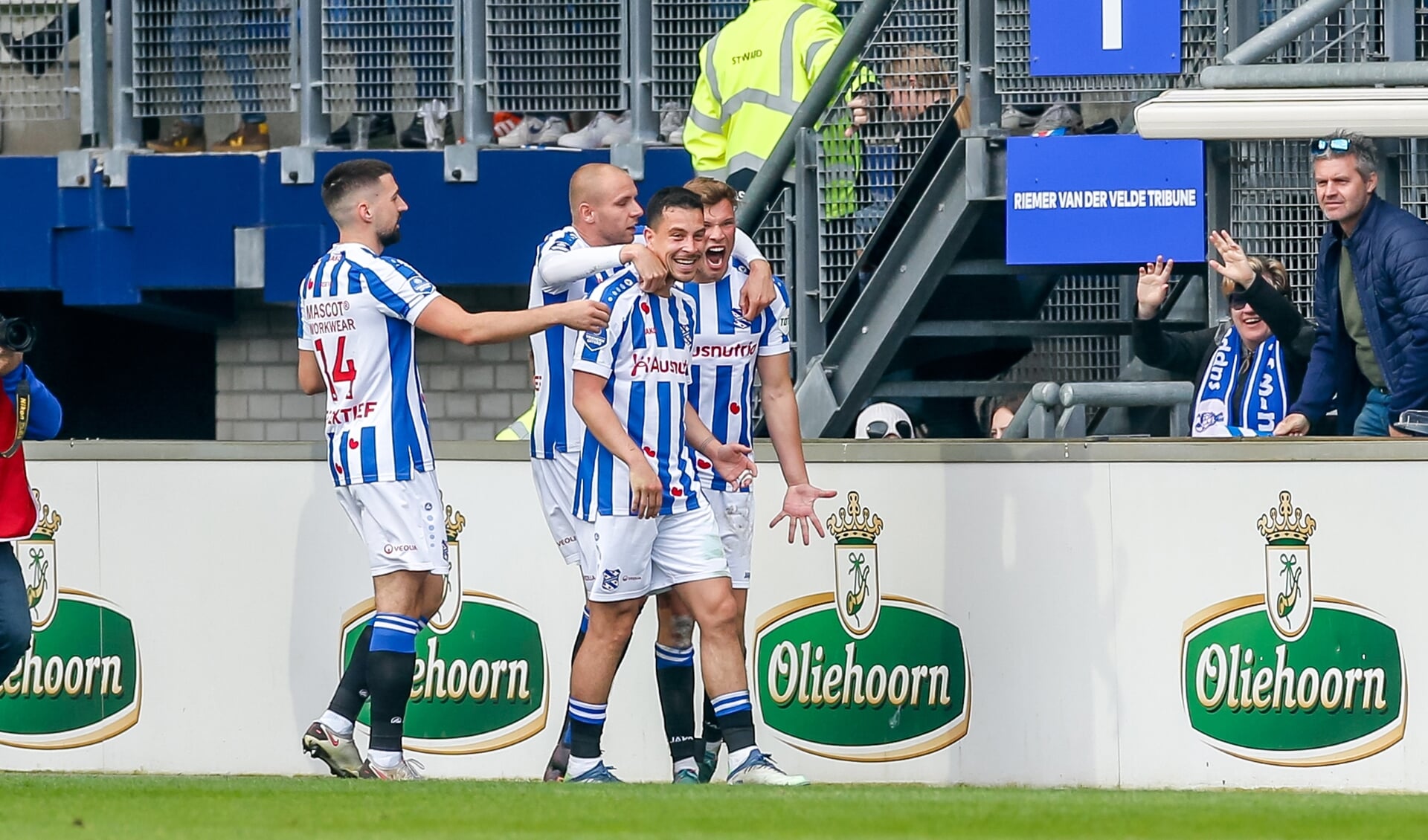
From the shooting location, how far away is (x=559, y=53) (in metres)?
11.9

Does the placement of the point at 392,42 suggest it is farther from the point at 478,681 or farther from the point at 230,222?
the point at 478,681

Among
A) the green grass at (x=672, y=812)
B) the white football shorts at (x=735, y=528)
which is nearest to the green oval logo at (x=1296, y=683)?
the green grass at (x=672, y=812)

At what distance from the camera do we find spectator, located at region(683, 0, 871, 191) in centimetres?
1091

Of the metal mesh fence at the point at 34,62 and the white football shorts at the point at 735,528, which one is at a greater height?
the metal mesh fence at the point at 34,62

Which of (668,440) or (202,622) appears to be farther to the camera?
(202,622)

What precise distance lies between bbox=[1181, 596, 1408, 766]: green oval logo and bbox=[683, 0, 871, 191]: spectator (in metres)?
3.85

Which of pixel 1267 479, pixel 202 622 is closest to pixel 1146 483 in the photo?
pixel 1267 479

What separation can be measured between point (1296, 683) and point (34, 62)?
818 cm

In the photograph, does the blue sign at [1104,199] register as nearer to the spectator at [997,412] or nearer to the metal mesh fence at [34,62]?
the spectator at [997,412]

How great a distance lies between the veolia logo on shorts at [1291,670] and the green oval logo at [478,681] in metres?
2.50

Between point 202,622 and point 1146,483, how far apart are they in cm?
377

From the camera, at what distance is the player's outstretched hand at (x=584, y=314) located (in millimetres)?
7176

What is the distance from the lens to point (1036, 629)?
27.2 ft

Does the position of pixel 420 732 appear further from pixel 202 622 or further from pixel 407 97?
pixel 407 97
